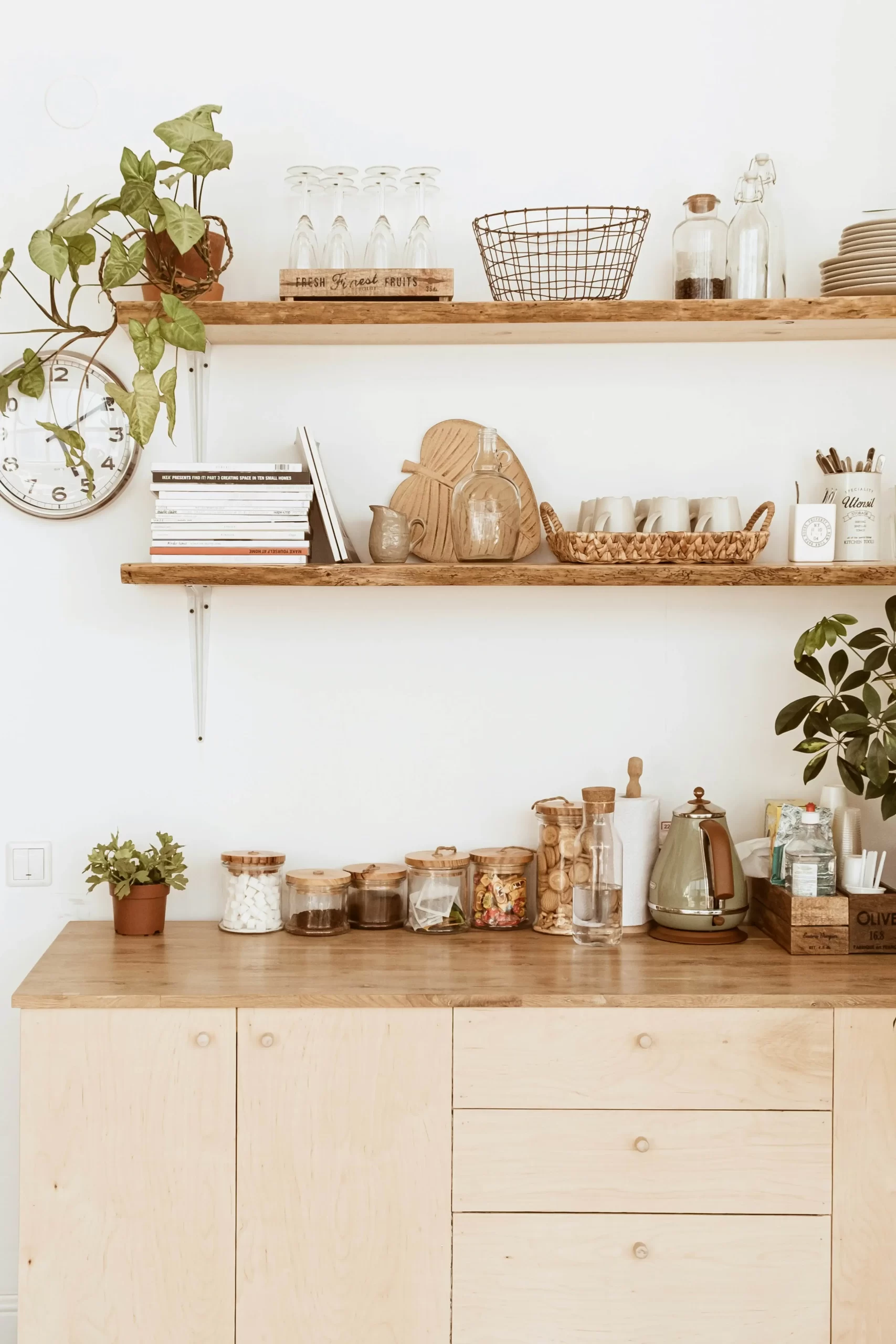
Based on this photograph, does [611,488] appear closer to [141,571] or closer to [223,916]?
[141,571]

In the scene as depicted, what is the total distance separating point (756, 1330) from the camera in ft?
6.22

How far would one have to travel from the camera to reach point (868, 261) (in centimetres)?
224

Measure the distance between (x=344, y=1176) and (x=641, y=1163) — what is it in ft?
1.50

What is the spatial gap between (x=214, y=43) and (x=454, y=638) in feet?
4.08

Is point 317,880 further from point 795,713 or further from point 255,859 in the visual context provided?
point 795,713

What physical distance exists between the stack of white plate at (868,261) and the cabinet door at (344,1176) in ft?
4.85

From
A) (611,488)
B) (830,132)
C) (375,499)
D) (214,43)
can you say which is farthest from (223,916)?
(830,132)

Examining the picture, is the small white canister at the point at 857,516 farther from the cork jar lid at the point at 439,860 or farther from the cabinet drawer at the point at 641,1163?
the cabinet drawer at the point at 641,1163

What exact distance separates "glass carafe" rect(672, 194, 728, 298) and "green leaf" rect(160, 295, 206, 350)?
87 centimetres

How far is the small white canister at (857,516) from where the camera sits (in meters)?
2.30

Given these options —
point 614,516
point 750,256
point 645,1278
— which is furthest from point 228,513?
point 645,1278

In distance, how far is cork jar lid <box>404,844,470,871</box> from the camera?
7.47ft

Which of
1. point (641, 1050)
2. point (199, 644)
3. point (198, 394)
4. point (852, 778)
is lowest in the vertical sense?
point (641, 1050)

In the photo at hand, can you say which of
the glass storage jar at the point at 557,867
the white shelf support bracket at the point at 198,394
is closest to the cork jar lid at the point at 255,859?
the glass storage jar at the point at 557,867
